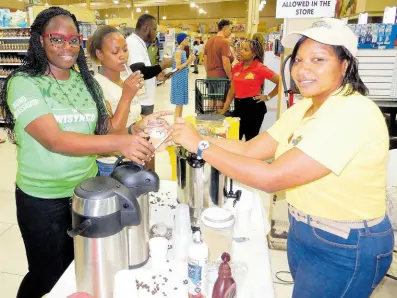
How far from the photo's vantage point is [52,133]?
1.52m

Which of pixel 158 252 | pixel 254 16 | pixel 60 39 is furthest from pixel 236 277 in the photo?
pixel 254 16

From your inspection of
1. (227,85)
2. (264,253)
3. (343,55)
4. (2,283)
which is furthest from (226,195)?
(227,85)

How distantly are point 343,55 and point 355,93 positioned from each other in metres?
0.16

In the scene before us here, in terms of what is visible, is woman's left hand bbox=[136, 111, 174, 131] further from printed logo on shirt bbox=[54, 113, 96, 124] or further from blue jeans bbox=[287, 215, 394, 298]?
blue jeans bbox=[287, 215, 394, 298]

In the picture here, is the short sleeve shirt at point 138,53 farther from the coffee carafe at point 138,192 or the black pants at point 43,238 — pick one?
the coffee carafe at point 138,192

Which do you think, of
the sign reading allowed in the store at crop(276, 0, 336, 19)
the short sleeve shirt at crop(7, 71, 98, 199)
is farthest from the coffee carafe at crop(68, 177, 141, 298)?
the sign reading allowed in the store at crop(276, 0, 336, 19)

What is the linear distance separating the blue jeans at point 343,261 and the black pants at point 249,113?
10.7 ft

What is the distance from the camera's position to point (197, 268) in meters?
1.17

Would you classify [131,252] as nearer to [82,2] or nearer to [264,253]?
[264,253]

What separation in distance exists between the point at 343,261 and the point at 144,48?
334 cm

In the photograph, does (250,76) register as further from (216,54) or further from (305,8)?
(305,8)

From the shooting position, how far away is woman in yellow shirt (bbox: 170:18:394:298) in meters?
1.19

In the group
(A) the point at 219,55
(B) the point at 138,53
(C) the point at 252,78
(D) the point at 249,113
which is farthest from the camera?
(A) the point at 219,55

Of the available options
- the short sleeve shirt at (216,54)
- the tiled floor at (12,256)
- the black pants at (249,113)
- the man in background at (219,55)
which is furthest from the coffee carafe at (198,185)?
the short sleeve shirt at (216,54)
